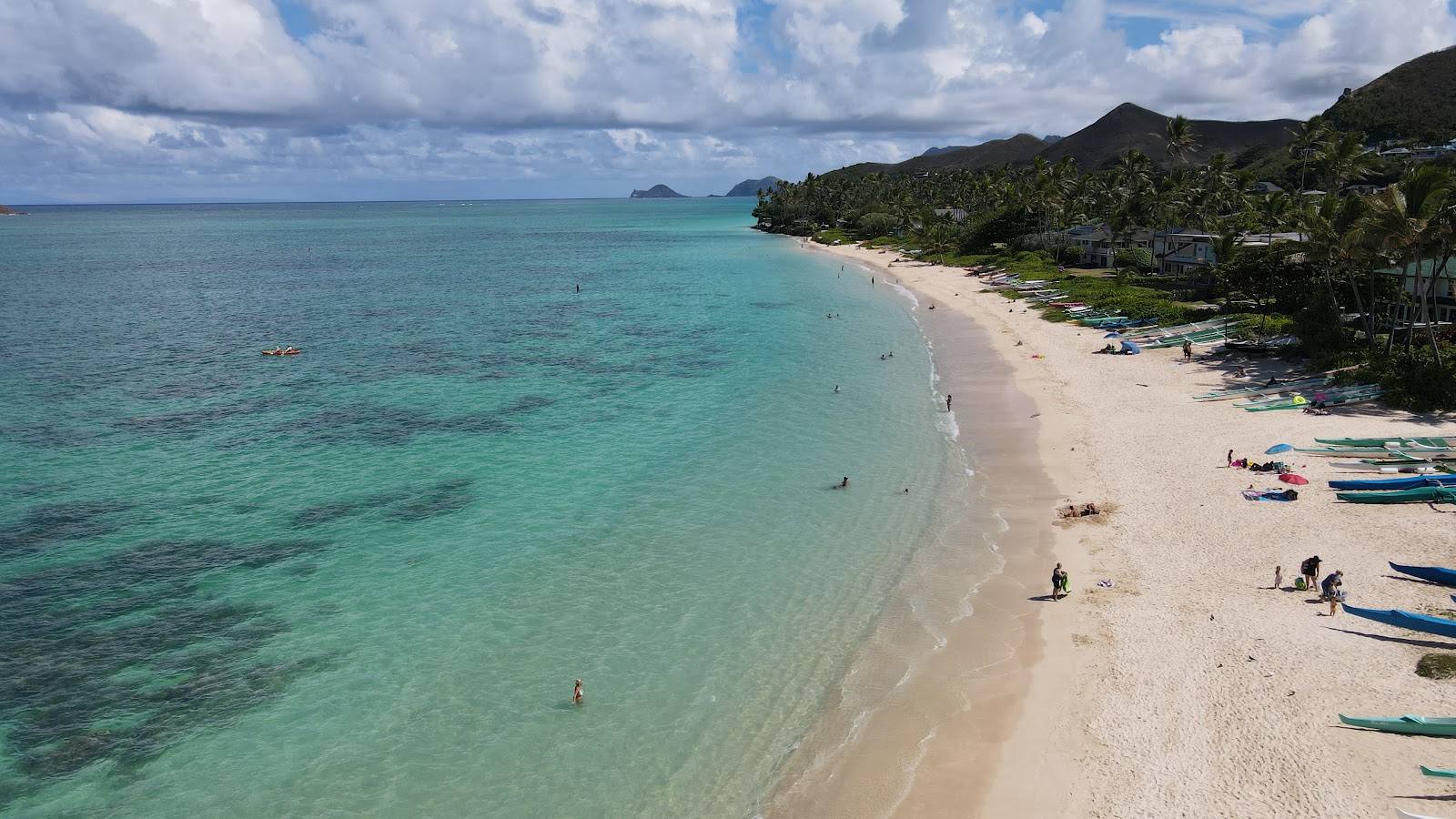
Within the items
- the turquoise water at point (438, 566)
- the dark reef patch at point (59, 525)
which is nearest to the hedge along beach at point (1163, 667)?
the turquoise water at point (438, 566)

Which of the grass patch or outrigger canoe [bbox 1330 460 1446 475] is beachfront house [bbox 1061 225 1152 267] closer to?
outrigger canoe [bbox 1330 460 1446 475]

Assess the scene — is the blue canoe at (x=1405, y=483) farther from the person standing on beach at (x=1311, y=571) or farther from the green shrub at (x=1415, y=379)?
the green shrub at (x=1415, y=379)

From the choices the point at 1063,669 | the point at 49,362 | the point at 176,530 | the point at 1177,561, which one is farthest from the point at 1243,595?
the point at 49,362

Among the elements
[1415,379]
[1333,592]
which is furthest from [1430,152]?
[1333,592]

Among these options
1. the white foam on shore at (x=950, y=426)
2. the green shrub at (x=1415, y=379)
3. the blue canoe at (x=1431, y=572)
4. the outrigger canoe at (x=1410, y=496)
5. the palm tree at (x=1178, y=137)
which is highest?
the palm tree at (x=1178, y=137)

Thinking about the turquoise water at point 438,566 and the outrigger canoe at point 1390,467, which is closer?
the turquoise water at point 438,566

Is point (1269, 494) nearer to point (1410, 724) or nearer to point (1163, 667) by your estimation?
point (1163, 667)
